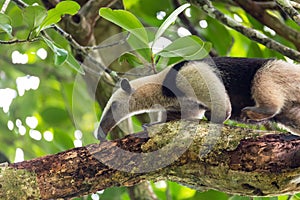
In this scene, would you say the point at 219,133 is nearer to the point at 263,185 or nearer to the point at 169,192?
the point at 263,185

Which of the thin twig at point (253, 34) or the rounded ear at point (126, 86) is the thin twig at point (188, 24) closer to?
the thin twig at point (253, 34)

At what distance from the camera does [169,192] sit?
4418mm

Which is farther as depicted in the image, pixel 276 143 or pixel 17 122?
pixel 17 122

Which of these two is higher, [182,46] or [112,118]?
[182,46]

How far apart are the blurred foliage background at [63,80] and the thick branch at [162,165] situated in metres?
1.10

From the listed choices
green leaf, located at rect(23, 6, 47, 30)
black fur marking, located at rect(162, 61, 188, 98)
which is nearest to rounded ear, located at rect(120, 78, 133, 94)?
black fur marking, located at rect(162, 61, 188, 98)

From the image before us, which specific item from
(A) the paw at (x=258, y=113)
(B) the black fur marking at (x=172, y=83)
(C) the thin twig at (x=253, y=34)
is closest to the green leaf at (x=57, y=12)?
(B) the black fur marking at (x=172, y=83)

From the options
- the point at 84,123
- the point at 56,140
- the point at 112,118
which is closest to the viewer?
the point at 112,118

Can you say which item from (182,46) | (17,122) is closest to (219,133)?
(182,46)

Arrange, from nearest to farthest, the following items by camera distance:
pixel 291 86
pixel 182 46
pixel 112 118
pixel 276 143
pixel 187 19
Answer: pixel 276 143
pixel 182 46
pixel 291 86
pixel 112 118
pixel 187 19

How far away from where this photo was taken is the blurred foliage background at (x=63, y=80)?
14.8ft

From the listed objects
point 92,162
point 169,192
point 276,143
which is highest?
point 92,162

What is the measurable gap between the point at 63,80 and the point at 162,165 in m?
2.59

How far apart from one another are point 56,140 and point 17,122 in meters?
1.23
